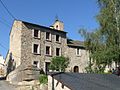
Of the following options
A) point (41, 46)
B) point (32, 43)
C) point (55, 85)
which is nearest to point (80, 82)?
point (55, 85)

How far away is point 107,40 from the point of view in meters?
29.4

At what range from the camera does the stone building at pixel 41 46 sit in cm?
4434

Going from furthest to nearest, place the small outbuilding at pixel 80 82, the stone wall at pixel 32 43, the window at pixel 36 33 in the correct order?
1. the window at pixel 36 33
2. the stone wall at pixel 32 43
3. the small outbuilding at pixel 80 82

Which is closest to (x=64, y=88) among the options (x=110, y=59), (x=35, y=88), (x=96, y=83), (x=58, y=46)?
(x=96, y=83)

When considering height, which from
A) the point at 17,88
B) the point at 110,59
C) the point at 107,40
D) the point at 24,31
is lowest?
the point at 17,88

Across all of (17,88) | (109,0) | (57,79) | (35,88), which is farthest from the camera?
(109,0)

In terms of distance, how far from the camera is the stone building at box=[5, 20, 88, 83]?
4434cm

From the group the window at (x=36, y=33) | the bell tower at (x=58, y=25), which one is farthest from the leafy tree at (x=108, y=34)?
the bell tower at (x=58, y=25)

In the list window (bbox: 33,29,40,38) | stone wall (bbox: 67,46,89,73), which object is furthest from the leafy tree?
stone wall (bbox: 67,46,89,73)

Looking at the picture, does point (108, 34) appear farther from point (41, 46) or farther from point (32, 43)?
point (41, 46)

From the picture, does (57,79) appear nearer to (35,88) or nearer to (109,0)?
(35,88)

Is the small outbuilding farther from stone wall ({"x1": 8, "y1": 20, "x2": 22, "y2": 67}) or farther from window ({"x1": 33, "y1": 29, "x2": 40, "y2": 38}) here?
window ({"x1": 33, "y1": 29, "x2": 40, "y2": 38})

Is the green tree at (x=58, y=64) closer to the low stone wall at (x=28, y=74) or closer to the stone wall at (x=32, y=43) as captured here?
Answer: the stone wall at (x=32, y=43)

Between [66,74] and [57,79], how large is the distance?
1119 mm
